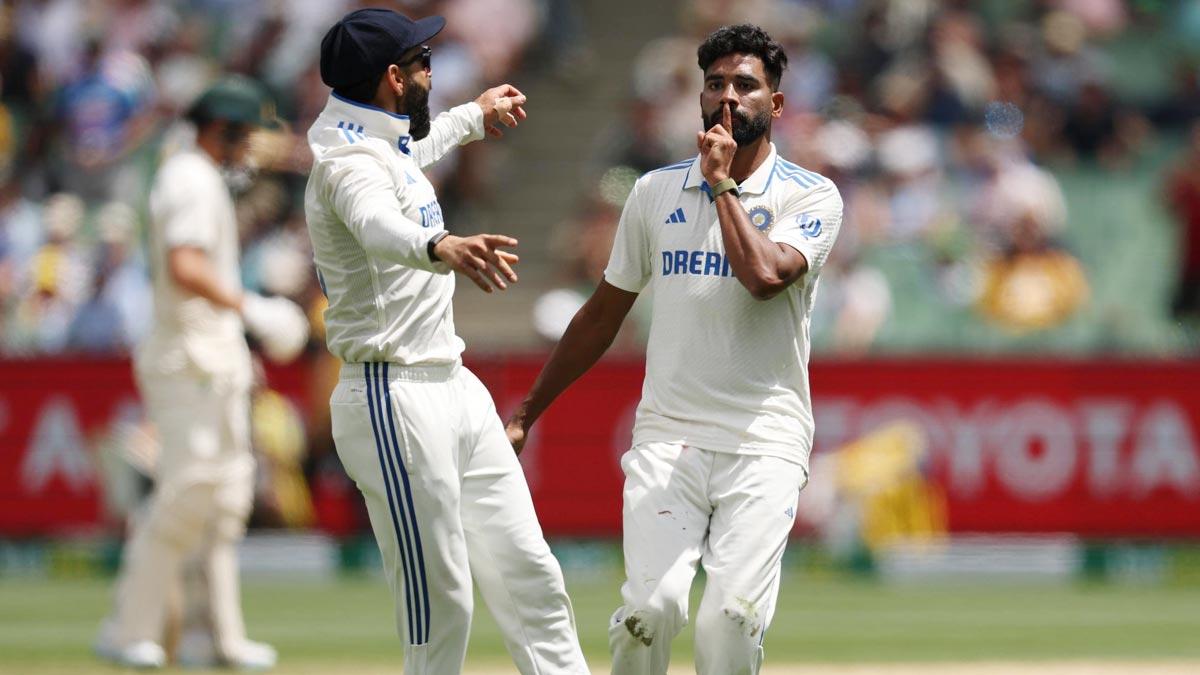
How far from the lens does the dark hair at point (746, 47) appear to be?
6.08m

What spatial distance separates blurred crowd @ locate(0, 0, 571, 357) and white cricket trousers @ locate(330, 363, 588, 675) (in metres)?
9.70

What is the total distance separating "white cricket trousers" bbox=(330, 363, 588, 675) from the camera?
6.02m

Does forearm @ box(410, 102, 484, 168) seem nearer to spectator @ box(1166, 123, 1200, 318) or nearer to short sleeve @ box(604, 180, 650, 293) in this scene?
short sleeve @ box(604, 180, 650, 293)

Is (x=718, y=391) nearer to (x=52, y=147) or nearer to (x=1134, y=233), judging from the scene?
(x=1134, y=233)

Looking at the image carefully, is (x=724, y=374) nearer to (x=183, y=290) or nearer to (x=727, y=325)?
(x=727, y=325)

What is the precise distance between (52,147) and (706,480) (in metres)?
13.1

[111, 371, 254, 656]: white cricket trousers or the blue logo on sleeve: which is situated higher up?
the blue logo on sleeve

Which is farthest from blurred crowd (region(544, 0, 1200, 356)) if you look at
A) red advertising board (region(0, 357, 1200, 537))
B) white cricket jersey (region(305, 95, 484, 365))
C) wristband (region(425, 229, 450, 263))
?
wristband (region(425, 229, 450, 263))

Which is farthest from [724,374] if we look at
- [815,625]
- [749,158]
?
[815,625]

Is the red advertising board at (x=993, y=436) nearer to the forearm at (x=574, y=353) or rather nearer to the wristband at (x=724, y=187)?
the forearm at (x=574, y=353)

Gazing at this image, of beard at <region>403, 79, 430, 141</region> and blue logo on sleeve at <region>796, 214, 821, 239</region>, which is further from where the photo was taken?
beard at <region>403, 79, 430, 141</region>

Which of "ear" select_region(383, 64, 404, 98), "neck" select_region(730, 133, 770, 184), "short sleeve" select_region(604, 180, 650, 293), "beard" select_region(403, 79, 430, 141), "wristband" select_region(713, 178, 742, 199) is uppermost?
"ear" select_region(383, 64, 404, 98)

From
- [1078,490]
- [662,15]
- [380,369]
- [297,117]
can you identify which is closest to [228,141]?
[380,369]

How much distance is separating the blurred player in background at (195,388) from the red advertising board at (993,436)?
16.8 ft
